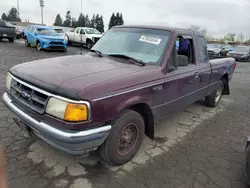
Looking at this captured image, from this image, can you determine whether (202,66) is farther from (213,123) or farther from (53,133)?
(53,133)

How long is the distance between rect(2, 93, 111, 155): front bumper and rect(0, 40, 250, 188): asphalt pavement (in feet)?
1.80

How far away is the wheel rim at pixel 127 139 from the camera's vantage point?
2.90 m

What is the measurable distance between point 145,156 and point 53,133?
154 cm

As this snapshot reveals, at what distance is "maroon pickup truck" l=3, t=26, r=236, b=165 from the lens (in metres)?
2.29

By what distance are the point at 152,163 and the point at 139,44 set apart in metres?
1.86

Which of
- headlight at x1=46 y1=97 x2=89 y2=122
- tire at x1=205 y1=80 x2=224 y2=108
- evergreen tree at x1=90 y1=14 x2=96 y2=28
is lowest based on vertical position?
tire at x1=205 y1=80 x2=224 y2=108

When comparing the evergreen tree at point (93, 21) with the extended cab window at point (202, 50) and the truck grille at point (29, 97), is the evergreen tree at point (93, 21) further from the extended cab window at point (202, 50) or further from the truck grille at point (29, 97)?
the truck grille at point (29, 97)

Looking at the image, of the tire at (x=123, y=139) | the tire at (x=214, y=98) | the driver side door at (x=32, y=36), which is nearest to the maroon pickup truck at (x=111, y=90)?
the tire at (x=123, y=139)

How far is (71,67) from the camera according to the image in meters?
2.93

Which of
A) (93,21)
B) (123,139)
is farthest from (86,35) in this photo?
(93,21)

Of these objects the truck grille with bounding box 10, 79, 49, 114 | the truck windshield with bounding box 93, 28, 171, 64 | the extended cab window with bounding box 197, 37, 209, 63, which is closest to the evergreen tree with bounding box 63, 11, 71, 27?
the extended cab window with bounding box 197, 37, 209, 63

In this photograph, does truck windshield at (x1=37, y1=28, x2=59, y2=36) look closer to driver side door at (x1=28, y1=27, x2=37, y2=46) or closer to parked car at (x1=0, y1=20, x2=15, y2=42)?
driver side door at (x1=28, y1=27, x2=37, y2=46)

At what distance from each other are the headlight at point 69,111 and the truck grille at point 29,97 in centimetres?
18

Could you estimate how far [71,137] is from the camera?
7.32ft
